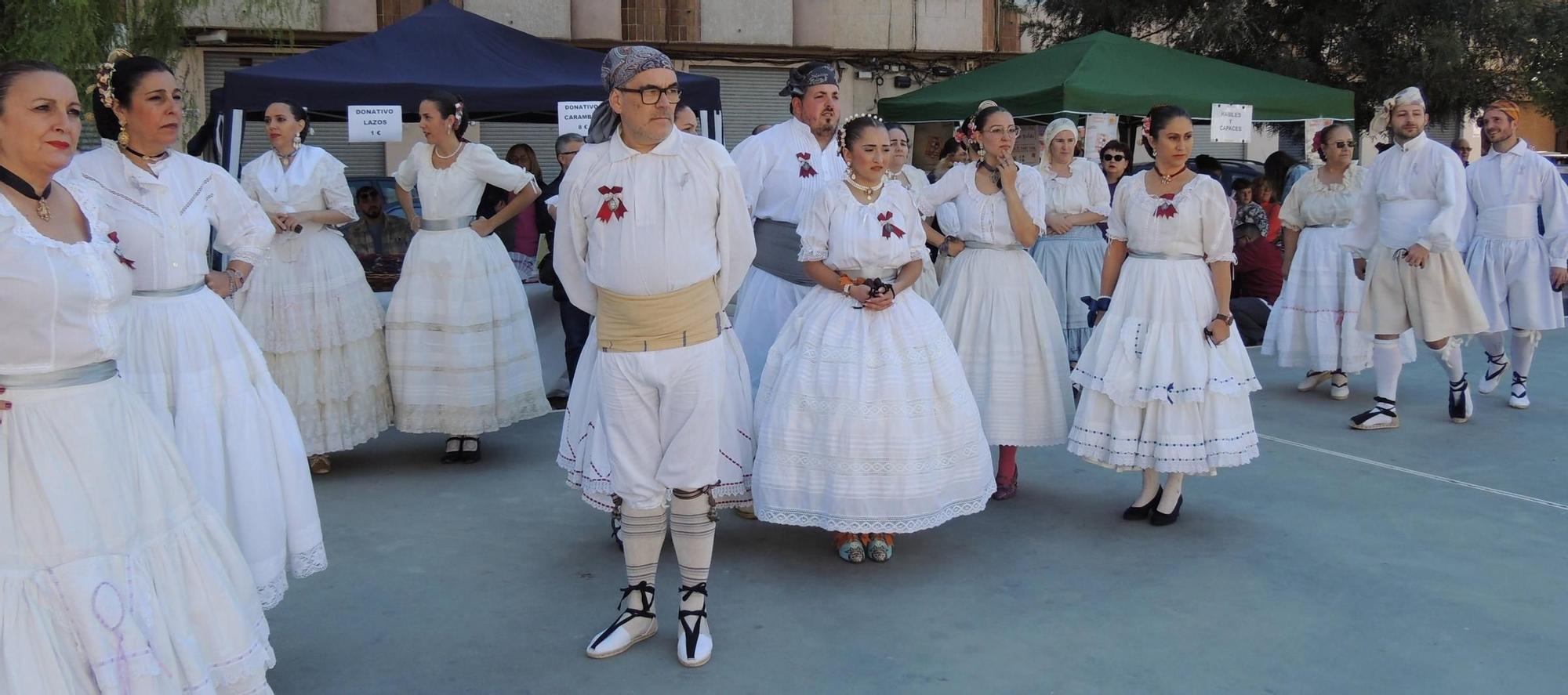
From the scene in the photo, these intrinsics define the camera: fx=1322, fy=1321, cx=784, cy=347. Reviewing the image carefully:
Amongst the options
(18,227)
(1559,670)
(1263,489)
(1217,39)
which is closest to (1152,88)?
(1217,39)

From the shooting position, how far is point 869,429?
15.8 ft

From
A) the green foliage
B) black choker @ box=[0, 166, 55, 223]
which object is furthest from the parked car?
the green foliage

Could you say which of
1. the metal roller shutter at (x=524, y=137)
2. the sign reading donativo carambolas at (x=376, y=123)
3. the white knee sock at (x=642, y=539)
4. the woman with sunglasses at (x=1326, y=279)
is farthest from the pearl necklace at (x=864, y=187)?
the metal roller shutter at (x=524, y=137)

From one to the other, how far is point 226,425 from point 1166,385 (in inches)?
138

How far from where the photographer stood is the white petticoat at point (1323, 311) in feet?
28.1

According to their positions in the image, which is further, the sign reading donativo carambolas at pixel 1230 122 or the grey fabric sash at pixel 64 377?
the sign reading donativo carambolas at pixel 1230 122

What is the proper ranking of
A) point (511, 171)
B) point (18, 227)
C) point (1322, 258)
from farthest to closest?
point (1322, 258) → point (511, 171) → point (18, 227)

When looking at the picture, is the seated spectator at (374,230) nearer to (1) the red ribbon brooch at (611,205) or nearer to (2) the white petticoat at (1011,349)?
(2) the white petticoat at (1011,349)

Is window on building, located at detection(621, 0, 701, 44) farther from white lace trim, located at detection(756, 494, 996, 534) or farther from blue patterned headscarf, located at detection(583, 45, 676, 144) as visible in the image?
blue patterned headscarf, located at detection(583, 45, 676, 144)

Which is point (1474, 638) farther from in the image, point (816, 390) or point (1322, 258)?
point (1322, 258)

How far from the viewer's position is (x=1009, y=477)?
20.2ft

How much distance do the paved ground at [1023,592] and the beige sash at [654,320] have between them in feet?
3.29

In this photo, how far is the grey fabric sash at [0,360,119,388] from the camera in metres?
2.84

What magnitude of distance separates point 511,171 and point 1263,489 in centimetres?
399
